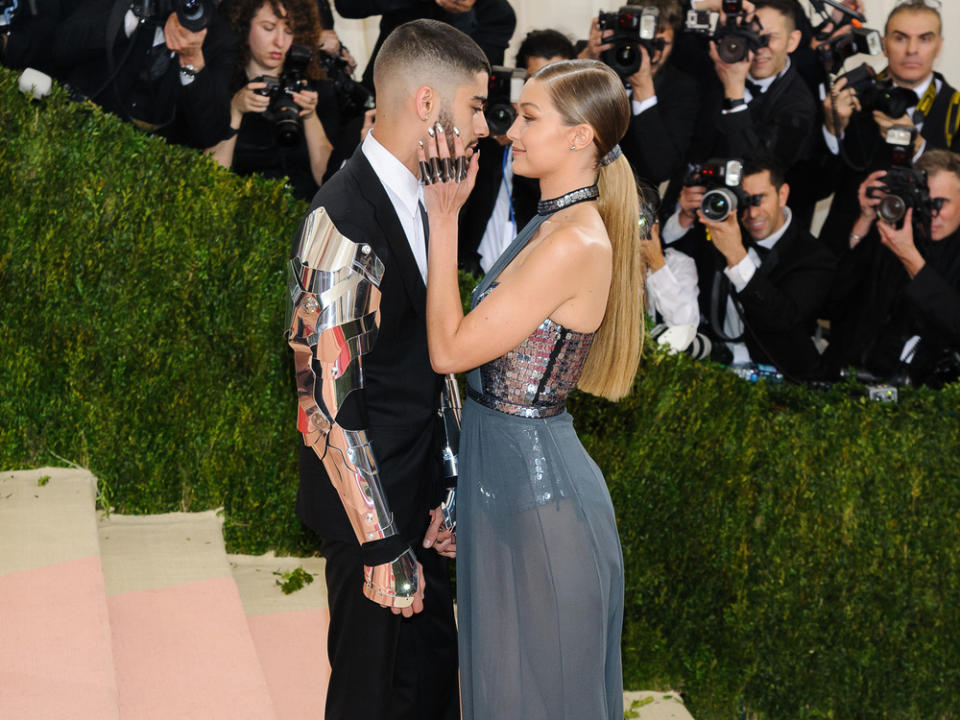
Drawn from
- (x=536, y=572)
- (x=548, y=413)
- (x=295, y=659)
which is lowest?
(x=295, y=659)

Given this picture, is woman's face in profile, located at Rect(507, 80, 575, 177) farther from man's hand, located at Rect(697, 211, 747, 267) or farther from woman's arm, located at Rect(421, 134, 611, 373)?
man's hand, located at Rect(697, 211, 747, 267)

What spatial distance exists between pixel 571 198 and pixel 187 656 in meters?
1.93

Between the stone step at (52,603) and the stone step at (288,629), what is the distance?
0.63 m

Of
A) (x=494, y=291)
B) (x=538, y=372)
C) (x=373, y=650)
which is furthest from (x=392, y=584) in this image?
(x=494, y=291)

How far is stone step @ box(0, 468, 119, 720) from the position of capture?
3039mm

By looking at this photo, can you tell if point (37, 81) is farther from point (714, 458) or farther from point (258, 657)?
point (714, 458)

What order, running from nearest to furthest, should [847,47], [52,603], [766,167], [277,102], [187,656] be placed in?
[52,603] → [187,656] → [277,102] → [766,167] → [847,47]

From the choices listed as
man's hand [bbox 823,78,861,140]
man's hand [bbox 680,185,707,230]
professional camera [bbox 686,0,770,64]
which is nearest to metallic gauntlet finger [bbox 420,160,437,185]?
man's hand [bbox 680,185,707,230]

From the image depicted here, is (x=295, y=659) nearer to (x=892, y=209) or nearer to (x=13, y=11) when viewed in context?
(x=13, y=11)

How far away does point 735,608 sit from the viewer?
446cm

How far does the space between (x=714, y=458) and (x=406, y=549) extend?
221cm

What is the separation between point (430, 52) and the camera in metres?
2.57

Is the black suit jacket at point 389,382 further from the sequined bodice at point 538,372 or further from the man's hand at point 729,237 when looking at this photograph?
the man's hand at point 729,237

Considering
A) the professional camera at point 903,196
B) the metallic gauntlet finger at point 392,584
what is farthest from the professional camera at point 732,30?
the metallic gauntlet finger at point 392,584
